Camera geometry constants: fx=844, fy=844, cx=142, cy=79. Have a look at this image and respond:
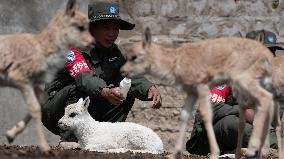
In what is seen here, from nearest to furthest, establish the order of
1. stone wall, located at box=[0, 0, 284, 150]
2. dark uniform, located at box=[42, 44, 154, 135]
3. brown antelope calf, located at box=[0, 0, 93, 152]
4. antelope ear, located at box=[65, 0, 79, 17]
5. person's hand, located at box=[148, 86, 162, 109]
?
1. brown antelope calf, located at box=[0, 0, 93, 152]
2. antelope ear, located at box=[65, 0, 79, 17]
3. person's hand, located at box=[148, 86, 162, 109]
4. dark uniform, located at box=[42, 44, 154, 135]
5. stone wall, located at box=[0, 0, 284, 150]

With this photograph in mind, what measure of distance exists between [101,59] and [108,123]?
0.85 m

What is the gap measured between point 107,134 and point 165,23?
2.87 m

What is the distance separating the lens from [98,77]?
9672 millimetres

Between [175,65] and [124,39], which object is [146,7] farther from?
[175,65]

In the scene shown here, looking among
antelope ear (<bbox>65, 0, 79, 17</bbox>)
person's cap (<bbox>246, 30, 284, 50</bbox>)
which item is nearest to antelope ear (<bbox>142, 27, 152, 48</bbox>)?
antelope ear (<bbox>65, 0, 79, 17</bbox>)

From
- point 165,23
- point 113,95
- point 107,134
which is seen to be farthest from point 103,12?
point 165,23

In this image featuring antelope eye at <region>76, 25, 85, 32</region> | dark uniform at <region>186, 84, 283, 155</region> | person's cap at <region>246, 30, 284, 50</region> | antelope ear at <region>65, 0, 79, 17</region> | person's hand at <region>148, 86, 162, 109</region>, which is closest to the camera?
antelope ear at <region>65, 0, 79, 17</region>

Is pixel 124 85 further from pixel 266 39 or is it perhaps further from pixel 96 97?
pixel 266 39

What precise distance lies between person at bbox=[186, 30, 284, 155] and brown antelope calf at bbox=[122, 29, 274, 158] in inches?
78.4

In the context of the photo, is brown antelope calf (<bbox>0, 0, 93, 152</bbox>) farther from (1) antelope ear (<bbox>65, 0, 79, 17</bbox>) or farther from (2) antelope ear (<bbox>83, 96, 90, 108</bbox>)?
(2) antelope ear (<bbox>83, 96, 90, 108</bbox>)

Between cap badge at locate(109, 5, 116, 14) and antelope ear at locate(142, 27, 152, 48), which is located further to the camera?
cap badge at locate(109, 5, 116, 14)

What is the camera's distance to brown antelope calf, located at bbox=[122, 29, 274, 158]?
7.39m

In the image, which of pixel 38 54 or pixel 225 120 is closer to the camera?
pixel 38 54

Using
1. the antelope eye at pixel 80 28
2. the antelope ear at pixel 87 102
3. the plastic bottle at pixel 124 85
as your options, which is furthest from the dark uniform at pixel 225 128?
the antelope eye at pixel 80 28
